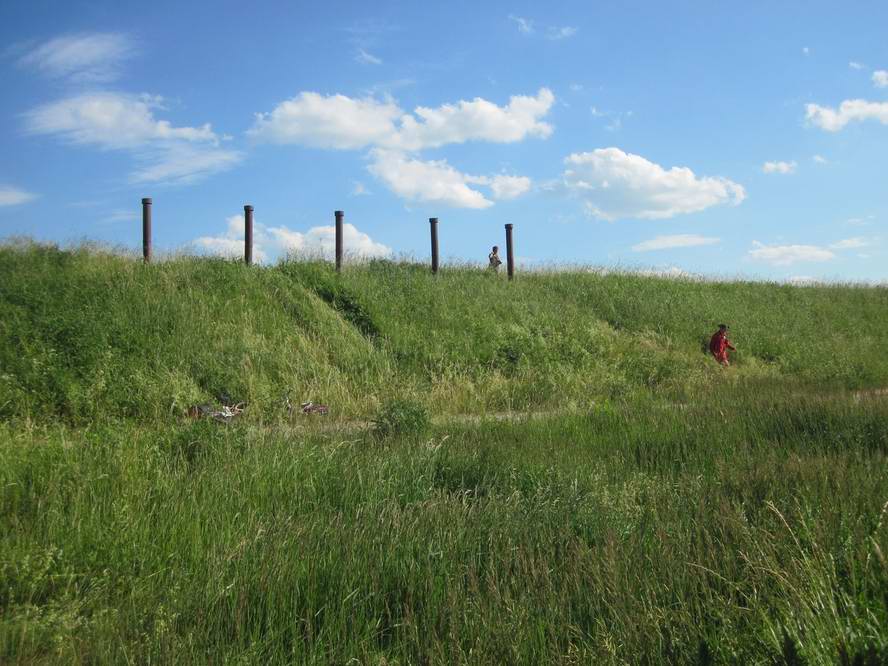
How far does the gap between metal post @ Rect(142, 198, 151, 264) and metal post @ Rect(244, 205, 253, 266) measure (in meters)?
2.19

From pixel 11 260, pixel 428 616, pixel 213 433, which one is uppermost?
pixel 11 260

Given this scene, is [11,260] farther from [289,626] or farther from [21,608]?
[289,626]

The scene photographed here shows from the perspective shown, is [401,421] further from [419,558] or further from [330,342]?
[330,342]

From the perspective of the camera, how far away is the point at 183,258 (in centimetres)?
1692

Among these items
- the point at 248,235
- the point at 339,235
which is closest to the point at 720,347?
the point at 339,235

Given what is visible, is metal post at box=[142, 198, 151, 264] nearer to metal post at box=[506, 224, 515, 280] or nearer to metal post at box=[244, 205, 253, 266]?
metal post at box=[244, 205, 253, 266]

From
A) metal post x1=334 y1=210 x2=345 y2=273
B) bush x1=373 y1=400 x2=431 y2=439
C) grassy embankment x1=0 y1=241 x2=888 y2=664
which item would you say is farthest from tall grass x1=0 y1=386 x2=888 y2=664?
metal post x1=334 y1=210 x2=345 y2=273

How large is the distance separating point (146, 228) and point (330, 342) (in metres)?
5.56

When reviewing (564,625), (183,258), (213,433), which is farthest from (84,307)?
(564,625)

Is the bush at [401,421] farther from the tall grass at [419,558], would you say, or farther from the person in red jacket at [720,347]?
the person in red jacket at [720,347]

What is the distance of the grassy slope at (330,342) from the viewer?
11.8m

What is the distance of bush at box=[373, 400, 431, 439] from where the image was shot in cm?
904

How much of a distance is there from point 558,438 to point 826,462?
→ 10.4 ft

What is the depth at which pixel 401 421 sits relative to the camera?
30.3 ft
